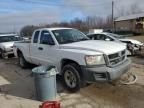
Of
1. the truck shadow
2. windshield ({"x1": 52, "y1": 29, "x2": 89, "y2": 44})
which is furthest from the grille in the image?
the truck shadow

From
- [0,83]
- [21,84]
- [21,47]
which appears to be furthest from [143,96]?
[21,47]

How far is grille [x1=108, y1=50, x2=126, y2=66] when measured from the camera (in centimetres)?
596

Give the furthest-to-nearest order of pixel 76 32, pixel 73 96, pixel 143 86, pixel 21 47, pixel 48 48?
pixel 21 47 → pixel 76 32 → pixel 48 48 → pixel 143 86 → pixel 73 96

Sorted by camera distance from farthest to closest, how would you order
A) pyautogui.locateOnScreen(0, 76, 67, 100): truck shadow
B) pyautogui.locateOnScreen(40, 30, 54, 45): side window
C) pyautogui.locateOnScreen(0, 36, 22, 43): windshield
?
1. pyautogui.locateOnScreen(0, 36, 22, 43): windshield
2. pyautogui.locateOnScreen(40, 30, 54, 45): side window
3. pyautogui.locateOnScreen(0, 76, 67, 100): truck shadow

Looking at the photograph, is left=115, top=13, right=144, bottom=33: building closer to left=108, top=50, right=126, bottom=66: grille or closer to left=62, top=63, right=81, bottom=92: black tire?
left=108, top=50, right=126, bottom=66: grille

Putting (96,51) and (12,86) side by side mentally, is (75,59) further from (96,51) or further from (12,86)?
(12,86)

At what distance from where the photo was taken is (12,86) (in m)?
7.59

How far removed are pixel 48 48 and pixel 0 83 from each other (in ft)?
7.49

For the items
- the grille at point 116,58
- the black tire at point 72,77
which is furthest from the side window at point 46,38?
the grille at point 116,58

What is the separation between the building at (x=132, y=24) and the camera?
50.1 meters

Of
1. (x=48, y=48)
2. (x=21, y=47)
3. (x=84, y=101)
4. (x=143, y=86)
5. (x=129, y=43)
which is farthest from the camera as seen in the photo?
(x=129, y=43)

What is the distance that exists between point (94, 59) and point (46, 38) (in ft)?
7.86

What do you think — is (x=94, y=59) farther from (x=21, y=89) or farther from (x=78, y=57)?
(x=21, y=89)

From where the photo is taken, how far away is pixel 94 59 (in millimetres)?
5832
